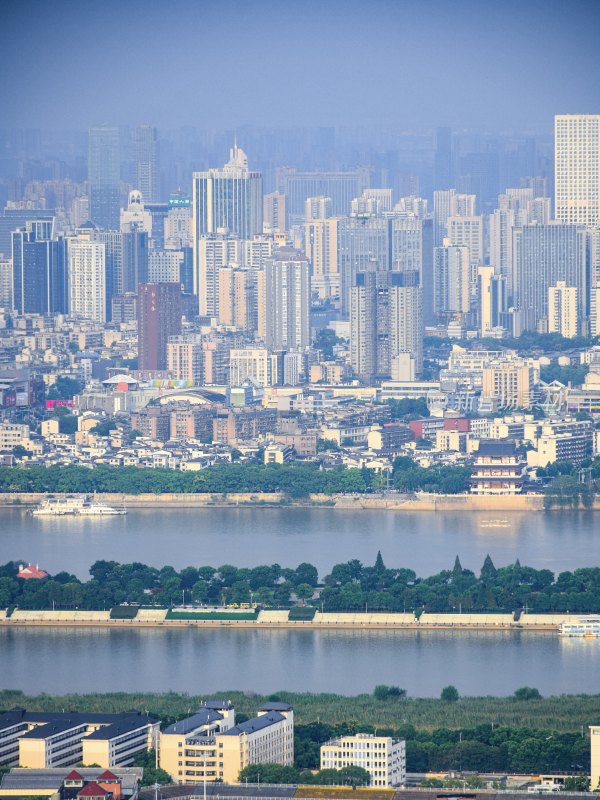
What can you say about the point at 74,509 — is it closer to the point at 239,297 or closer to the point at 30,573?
the point at 30,573

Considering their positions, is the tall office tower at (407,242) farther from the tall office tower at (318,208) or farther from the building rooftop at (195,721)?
the building rooftop at (195,721)

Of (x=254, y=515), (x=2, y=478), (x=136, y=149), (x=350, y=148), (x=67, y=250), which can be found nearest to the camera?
(x=254, y=515)

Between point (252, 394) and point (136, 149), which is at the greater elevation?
point (136, 149)

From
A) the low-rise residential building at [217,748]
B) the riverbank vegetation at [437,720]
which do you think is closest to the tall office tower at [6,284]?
the riverbank vegetation at [437,720]

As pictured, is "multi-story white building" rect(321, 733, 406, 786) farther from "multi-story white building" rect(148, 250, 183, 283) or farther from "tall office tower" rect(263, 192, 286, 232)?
"tall office tower" rect(263, 192, 286, 232)

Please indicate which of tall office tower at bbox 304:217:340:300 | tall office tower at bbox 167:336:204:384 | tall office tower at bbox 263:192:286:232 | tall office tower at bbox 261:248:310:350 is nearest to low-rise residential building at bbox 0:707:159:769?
tall office tower at bbox 167:336:204:384

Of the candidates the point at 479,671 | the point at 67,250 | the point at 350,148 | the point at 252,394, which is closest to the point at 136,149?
the point at 350,148

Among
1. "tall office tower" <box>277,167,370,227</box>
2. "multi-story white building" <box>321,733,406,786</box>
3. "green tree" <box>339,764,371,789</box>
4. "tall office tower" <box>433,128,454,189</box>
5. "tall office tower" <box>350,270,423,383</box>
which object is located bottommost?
"green tree" <box>339,764,371,789</box>

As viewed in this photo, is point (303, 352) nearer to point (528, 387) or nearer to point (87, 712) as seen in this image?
point (528, 387)
